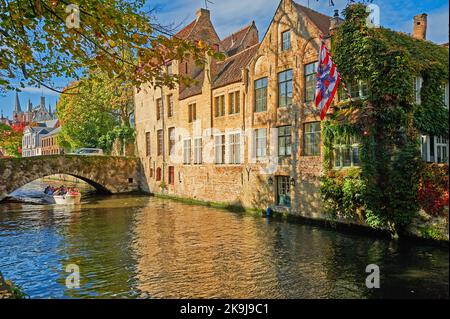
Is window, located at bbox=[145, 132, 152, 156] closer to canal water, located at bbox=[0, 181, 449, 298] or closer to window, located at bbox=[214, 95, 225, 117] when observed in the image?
window, located at bbox=[214, 95, 225, 117]

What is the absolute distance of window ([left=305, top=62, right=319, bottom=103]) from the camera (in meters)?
16.7

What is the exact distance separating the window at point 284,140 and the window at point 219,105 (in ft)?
17.5

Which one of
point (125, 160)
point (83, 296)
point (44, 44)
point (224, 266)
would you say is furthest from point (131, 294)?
point (125, 160)

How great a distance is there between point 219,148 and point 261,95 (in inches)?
185

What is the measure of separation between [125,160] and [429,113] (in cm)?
2525

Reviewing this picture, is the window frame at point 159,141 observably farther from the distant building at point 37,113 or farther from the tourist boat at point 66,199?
the distant building at point 37,113

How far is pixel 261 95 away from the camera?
65.6 ft

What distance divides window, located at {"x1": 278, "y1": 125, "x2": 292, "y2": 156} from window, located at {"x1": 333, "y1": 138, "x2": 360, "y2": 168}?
9.68ft

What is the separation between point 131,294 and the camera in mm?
8305

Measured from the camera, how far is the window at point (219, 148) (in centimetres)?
2269

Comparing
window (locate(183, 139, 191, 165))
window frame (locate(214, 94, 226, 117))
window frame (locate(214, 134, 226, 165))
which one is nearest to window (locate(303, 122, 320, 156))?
window frame (locate(214, 134, 226, 165))

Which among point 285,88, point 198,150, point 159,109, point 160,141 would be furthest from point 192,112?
point 285,88

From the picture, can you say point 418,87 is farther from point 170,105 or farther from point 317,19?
point 170,105
